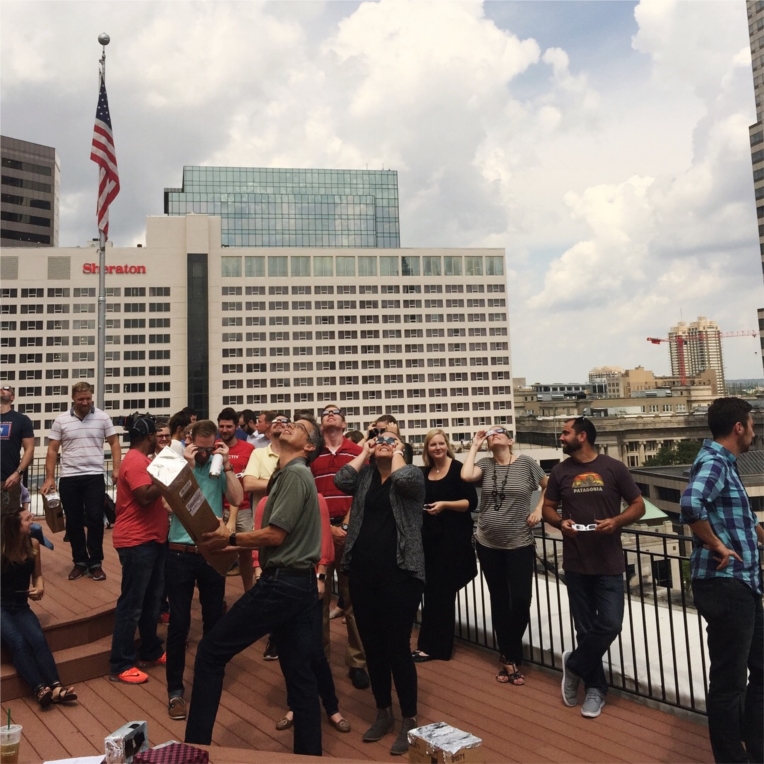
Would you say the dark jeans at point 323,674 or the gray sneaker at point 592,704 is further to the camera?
the gray sneaker at point 592,704

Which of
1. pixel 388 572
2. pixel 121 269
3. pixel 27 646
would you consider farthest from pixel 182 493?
pixel 121 269

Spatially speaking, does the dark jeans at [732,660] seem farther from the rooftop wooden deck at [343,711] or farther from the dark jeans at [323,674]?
the dark jeans at [323,674]

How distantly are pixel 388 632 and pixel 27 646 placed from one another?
2.49 metres

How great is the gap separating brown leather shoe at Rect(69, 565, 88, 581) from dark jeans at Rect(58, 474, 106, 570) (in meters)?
0.03

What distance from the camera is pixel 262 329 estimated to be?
8631cm

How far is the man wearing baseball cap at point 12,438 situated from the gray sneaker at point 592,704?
17.2 feet

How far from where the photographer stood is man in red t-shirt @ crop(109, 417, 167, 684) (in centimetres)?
435

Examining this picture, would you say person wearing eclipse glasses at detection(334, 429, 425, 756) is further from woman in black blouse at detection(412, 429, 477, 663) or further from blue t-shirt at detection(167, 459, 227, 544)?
blue t-shirt at detection(167, 459, 227, 544)

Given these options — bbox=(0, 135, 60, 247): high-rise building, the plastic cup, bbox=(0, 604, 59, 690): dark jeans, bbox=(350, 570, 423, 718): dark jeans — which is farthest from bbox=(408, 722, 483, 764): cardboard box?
bbox=(0, 135, 60, 247): high-rise building

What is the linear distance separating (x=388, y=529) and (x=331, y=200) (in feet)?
368

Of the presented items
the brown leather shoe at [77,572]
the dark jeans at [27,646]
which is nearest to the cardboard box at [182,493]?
the dark jeans at [27,646]

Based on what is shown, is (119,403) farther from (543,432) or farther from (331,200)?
(543,432)

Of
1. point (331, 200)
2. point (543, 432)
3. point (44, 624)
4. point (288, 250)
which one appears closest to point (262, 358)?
point (288, 250)

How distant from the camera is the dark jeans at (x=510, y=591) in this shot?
4.43 meters
